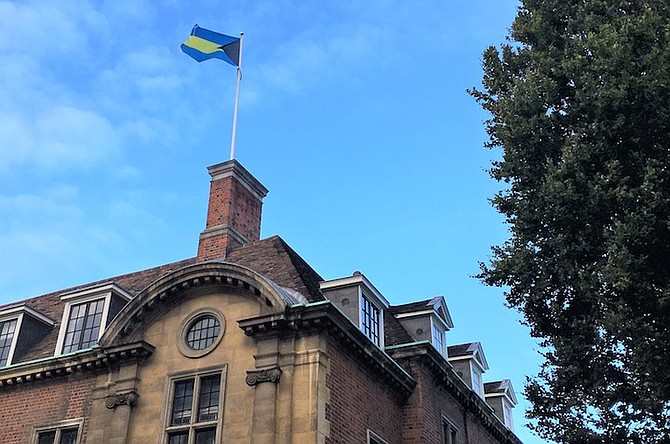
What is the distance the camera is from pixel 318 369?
658 inches

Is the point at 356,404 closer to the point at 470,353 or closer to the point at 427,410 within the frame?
the point at 427,410

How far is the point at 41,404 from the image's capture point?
20297 mm

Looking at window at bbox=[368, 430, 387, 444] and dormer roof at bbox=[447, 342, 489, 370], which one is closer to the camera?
window at bbox=[368, 430, 387, 444]

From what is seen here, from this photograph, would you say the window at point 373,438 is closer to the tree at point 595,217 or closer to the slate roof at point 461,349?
the tree at point 595,217

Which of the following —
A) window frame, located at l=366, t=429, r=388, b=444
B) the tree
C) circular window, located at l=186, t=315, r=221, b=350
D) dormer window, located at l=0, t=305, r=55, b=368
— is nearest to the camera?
the tree

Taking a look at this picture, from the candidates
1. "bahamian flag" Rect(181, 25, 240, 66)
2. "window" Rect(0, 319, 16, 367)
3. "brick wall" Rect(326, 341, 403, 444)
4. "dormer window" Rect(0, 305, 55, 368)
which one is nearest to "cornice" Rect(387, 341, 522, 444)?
"brick wall" Rect(326, 341, 403, 444)

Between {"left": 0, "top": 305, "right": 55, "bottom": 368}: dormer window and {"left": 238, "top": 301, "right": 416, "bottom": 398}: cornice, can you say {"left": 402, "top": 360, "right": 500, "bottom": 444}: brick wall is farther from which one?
{"left": 0, "top": 305, "right": 55, "bottom": 368}: dormer window

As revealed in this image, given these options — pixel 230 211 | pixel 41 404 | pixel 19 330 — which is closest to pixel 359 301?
pixel 230 211

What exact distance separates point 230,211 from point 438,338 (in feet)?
25.0

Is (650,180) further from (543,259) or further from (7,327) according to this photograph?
(7,327)

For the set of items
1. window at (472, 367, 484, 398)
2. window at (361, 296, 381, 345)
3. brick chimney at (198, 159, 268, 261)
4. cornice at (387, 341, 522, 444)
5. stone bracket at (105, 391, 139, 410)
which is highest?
brick chimney at (198, 159, 268, 261)

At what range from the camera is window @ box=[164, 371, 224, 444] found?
56.3 ft

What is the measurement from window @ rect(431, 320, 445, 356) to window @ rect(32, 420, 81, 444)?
1053cm

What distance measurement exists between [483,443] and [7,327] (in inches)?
624
